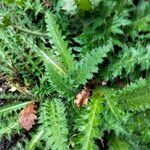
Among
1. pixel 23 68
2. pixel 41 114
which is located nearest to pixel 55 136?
pixel 41 114

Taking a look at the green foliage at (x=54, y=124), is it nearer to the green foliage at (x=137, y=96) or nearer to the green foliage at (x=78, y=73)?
the green foliage at (x=78, y=73)

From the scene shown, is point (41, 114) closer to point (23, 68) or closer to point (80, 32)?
point (23, 68)

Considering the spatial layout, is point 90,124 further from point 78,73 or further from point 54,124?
point 78,73

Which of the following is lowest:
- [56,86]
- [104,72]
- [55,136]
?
[55,136]

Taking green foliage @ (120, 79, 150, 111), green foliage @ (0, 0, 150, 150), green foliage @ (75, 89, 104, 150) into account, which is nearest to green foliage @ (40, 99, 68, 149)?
green foliage @ (0, 0, 150, 150)

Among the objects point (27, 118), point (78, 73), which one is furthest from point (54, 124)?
point (78, 73)

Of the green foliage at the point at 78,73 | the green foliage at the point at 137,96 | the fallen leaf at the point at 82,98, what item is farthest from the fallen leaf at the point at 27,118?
the green foliage at the point at 137,96

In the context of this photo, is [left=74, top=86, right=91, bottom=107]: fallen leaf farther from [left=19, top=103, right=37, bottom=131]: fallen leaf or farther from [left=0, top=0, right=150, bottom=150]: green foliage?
[left=19, top=103, right=37, bottom=131]: fallen leaf
